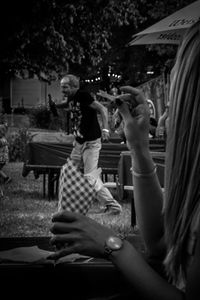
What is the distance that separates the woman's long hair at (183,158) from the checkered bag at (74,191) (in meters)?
0.70

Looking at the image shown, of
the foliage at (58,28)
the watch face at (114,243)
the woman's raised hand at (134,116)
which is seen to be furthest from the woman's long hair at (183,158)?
the foliage at (58,28)

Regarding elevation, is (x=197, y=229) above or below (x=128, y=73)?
below

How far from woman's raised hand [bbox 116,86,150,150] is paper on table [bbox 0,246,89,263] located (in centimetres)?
65

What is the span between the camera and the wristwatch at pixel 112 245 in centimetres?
145

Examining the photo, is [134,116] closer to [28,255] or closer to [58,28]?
[28,255]

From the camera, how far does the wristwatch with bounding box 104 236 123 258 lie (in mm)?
1451

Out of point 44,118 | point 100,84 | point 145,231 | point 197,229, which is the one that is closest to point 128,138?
point 145,231

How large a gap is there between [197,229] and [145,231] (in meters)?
0.66

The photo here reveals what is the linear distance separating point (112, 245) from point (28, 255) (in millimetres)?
985

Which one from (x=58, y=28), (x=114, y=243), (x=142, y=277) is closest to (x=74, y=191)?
(x=114, y=243)

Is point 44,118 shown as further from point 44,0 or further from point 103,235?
point 103,235

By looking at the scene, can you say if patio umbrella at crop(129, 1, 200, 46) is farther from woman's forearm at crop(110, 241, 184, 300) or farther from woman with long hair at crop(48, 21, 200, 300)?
woman's forearm at crop(110, 241, 184, 300)

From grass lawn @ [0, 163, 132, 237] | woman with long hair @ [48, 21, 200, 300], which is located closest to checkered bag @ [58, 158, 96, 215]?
woman with long hair @ [48, 21, 200, 300]

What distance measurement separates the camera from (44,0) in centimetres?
1797
